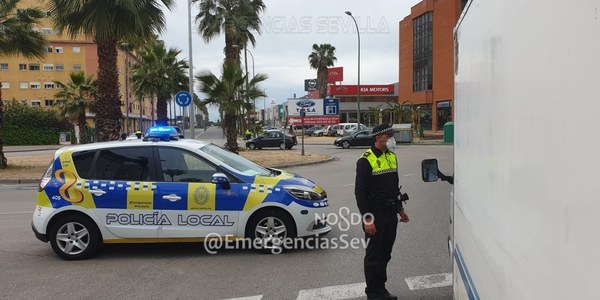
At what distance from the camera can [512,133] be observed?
4.86 feet

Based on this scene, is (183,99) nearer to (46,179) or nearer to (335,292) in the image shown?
(46,179)

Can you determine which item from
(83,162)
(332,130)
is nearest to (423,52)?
(332,130)

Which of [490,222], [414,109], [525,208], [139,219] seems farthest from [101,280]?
[414,109]

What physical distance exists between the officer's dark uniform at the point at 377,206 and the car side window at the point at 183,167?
2416 mm

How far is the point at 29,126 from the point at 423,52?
41.3 metres

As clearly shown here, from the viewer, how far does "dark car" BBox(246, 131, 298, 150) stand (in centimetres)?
3142

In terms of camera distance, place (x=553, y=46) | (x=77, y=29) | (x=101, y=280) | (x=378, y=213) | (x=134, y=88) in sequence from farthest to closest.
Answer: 1. (x=134, y=88)
2. (x=77, y=29)
3. (x=101, y=280)
4. (x=378, y=213)
5. (x=553, y=46)

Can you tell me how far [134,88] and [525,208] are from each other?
3192 centimetres

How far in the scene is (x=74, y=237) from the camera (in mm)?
5812

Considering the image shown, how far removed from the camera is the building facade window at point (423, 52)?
47438mm

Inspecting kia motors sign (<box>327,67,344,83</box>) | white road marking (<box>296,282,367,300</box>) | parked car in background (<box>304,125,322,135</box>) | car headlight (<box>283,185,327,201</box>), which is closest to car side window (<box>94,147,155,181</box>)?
car headlight (<box>283,185,327,201</box>)

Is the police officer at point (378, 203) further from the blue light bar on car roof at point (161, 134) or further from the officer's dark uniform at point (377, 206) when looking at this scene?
the blue light bar on car roof at point (161, 134)

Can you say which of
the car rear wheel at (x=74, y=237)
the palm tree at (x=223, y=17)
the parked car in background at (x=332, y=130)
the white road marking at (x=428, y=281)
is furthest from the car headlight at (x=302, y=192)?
the parked car in background at (x=332, y=130)

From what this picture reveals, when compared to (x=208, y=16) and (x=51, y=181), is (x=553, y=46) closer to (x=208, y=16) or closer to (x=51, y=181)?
(x=51, y=181)
